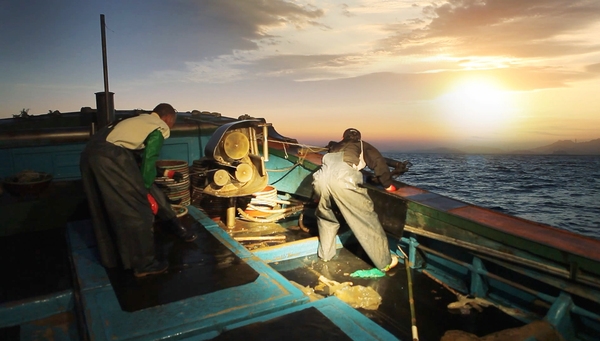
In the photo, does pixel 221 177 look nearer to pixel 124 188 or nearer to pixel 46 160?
pixel 124 188

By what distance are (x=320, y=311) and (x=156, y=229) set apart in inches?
112

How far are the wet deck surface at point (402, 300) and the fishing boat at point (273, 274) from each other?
19mm

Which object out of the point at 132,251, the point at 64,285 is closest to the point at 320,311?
the point at 132,251

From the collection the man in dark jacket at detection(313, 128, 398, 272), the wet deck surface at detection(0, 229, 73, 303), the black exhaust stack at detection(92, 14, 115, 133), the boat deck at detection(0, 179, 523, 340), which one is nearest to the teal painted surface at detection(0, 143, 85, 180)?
the black exhaust stack at detection(92, 14, 115, 133)

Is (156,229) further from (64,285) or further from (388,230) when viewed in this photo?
(388,230)

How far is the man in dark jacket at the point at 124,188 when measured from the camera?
3.08 meters

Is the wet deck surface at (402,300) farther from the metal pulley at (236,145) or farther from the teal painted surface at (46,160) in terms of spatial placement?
the teal painted surface at (46,160)

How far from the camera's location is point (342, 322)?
254cm

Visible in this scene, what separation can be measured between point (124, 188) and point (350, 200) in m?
2.64

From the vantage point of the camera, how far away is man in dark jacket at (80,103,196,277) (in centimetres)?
308

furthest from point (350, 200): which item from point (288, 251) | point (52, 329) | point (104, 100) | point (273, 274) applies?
point (104, 100)

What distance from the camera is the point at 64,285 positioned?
3523 millimetres

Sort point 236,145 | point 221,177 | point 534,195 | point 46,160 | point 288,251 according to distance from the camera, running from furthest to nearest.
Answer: point 534,195 → point 46,160 → point 236,145 → point 221,177 → point 288,251

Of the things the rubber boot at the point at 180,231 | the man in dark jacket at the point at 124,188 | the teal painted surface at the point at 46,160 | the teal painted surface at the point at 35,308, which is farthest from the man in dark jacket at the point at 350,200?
the teal painted surface at the point at 46,160
